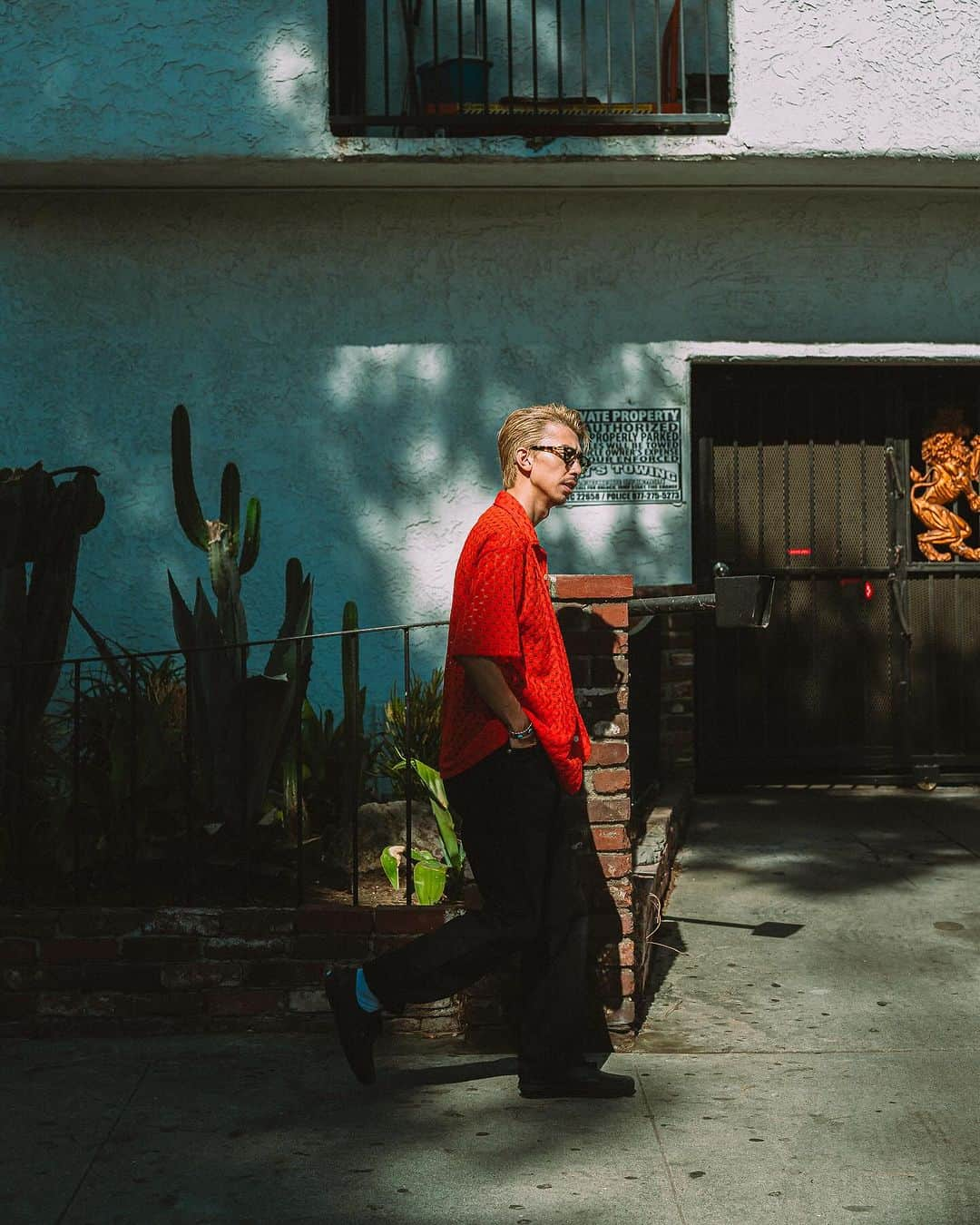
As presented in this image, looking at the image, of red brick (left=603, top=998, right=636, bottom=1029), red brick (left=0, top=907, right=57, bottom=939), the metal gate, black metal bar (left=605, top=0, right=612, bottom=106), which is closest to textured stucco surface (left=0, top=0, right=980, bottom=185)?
black metal bar (left=605, top=0, right=612, bottom=106)

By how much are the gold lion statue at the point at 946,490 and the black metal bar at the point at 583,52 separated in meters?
2.70

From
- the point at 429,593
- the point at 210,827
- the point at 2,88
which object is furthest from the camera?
the point at 429,593

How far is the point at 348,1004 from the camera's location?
412 centimetres

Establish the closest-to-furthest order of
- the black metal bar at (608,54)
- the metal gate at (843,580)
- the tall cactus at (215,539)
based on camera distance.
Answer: the tall cactus at (215,539)
the black metal bar at (608,54)
the metal gate at (843,580)

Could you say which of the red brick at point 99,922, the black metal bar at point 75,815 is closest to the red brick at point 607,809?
the red brick at point 99,922

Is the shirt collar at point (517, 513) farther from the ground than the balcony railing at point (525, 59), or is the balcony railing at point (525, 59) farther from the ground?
the balcony railing at point (525, 59)

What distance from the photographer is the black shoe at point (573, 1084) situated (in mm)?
4035

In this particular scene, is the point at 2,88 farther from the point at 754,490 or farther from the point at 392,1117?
the point at 392,1117

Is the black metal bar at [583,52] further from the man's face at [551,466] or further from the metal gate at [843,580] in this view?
the man's face at [551,466]

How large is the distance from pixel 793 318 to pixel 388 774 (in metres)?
3.31

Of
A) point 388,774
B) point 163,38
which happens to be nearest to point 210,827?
point 388,774

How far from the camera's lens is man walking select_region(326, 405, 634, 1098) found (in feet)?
13.0

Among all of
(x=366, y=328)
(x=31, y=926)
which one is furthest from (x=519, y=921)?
(x=366, y=328)

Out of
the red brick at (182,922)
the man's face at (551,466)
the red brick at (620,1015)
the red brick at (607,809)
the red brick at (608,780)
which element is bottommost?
the red brick at (620,1015)
